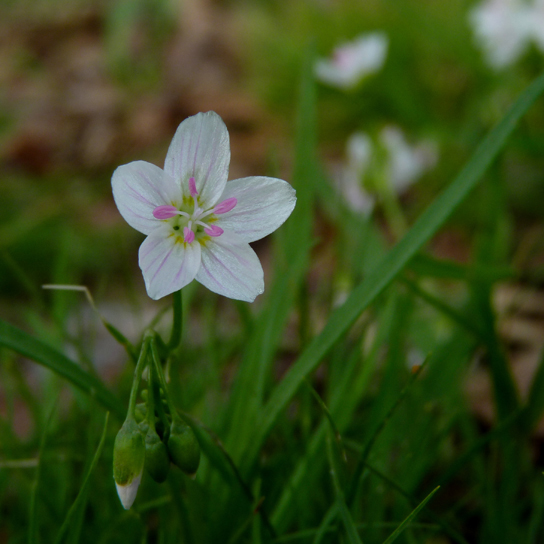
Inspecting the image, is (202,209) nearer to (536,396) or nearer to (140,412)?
(140,412)

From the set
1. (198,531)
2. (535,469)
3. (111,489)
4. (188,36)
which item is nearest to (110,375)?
(111,489)

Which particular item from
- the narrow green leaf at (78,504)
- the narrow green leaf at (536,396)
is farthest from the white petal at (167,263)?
the narrow green leaf at (536,396)

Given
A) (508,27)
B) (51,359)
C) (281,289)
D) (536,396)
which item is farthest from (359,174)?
(51,359)

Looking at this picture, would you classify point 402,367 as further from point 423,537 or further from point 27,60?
point 27,60

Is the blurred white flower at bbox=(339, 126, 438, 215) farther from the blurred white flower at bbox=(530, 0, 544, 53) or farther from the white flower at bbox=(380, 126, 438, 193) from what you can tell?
the blurred white flower at bbox=(530, 0, 544, 53)

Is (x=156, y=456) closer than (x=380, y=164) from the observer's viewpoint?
Yes

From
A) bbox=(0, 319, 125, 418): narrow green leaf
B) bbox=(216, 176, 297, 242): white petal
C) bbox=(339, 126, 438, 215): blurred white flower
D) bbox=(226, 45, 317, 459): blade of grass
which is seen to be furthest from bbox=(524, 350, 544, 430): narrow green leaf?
bbox=(339, 126, 438, 215): blurred white flower
